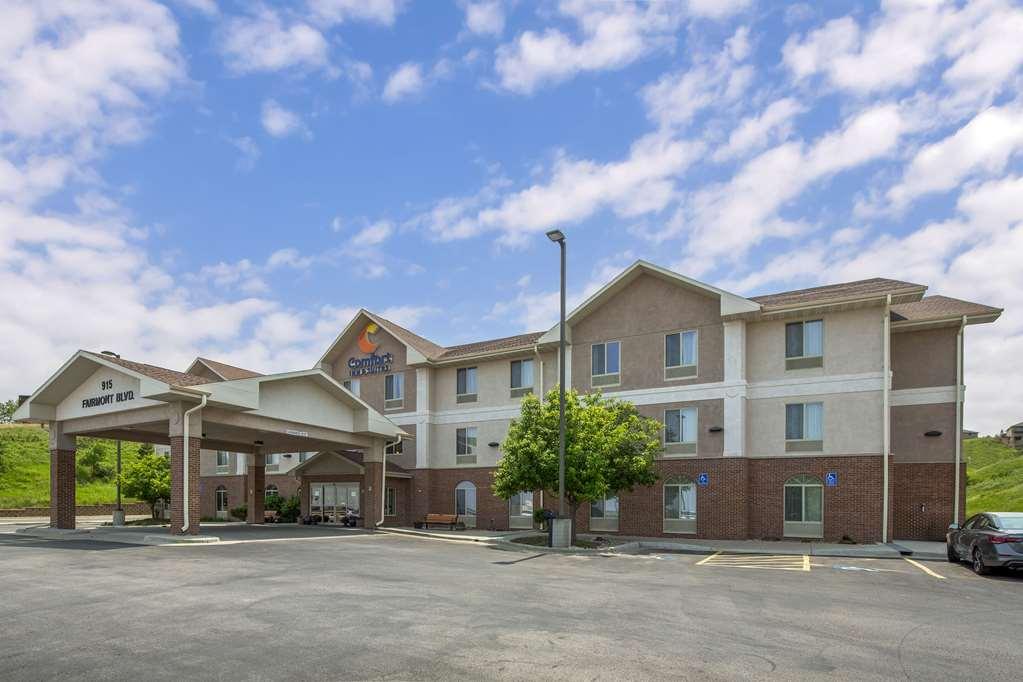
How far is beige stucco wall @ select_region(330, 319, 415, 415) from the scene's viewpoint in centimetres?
3619

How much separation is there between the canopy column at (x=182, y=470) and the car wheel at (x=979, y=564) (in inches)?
843

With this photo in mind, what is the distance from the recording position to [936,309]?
26719 millimetres

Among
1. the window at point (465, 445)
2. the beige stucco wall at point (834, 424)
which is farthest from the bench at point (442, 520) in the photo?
the beige stucco wall at point (834, 424)

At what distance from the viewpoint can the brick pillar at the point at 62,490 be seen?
27266mm

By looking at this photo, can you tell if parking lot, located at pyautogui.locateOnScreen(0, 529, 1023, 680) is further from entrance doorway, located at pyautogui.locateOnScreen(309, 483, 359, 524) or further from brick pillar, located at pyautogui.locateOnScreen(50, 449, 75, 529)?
entrance doorway, located at pyautogui.locateOnScreen(309, 483, 359, 524)

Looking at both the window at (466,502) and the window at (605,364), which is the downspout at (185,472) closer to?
the window at (466,502)

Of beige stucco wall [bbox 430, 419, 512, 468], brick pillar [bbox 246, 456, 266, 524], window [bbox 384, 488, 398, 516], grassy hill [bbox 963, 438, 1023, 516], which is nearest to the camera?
beige stucco wall [bbox 430, 419, 512, 468]

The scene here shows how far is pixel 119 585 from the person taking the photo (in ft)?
40.9

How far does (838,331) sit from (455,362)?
17.0 meters

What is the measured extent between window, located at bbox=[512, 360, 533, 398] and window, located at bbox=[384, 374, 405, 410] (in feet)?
20.6

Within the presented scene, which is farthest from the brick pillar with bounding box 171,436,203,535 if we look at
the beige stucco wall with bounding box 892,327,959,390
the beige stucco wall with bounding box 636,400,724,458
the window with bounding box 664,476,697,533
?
the beige stucco wall with bounding box 892,327,959,390

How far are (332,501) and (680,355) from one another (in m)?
19.0

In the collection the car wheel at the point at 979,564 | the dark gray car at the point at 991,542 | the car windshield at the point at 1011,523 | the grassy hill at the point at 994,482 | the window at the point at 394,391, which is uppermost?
the window at the point at 394,391

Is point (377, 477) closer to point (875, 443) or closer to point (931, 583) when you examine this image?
point (875, 443)
